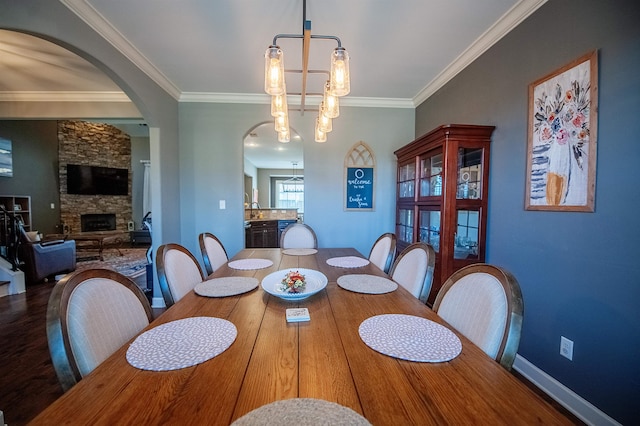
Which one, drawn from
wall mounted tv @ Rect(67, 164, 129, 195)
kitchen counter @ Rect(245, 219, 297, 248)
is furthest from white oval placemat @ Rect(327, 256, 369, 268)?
wall mounted tv @ Rect(67, 164, 129, 195)

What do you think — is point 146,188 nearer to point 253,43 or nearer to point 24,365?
point 24,365

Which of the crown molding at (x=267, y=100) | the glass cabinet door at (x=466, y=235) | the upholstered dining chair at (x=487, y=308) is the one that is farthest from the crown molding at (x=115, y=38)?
the glass cabinet door at (x=466, y=235)

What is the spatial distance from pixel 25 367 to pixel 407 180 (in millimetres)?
3663

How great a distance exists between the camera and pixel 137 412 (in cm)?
53

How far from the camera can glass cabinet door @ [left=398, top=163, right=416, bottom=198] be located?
9.32 feet

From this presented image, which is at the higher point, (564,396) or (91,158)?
(91,158)

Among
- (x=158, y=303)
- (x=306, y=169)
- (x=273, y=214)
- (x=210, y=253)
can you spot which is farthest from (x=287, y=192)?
(x=210, y=253)

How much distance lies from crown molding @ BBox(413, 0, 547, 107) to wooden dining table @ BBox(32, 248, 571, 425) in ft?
7.17

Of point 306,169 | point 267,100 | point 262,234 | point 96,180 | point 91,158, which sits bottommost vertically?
point 262,234

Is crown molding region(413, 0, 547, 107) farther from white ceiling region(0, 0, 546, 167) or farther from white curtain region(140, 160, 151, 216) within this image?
white curtain region(140, 160, 151, 216)

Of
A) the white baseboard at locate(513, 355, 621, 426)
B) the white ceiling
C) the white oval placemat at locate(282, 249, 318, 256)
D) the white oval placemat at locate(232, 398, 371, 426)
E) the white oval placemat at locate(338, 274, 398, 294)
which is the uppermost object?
the white ceiling

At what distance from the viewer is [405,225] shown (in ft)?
9.91

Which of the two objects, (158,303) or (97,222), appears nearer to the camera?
(158,303)

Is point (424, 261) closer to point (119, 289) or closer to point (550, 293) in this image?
point (550, 293)
